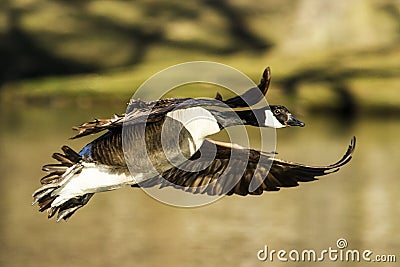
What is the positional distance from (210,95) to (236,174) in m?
37.8

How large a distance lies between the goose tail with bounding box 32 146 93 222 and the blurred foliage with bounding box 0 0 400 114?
51723 millimetres

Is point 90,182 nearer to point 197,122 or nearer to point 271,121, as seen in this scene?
point 197,122

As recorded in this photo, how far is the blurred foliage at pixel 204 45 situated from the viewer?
2613 inches

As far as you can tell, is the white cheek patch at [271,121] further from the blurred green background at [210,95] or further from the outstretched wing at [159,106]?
the blurred green background at [210,95]

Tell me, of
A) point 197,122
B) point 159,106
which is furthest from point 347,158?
point 159,106

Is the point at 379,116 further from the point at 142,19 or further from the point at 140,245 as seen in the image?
the point at 142,19

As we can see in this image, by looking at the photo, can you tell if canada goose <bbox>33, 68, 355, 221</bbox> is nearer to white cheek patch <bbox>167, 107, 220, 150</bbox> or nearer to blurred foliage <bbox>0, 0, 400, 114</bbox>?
white cheek patch <bbox>167, 107, 220, 150</bbox>

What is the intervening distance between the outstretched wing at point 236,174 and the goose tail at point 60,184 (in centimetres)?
104

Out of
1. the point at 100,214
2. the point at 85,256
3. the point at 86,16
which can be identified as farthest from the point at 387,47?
the point at 85,256

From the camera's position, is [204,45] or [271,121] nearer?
[271,121]

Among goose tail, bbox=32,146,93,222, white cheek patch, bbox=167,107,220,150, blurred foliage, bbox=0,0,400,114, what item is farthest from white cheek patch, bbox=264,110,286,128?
blurred foliage, bbox=0,0,400,114

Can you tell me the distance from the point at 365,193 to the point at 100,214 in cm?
832

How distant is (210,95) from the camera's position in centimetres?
4800

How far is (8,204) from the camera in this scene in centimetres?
2944
